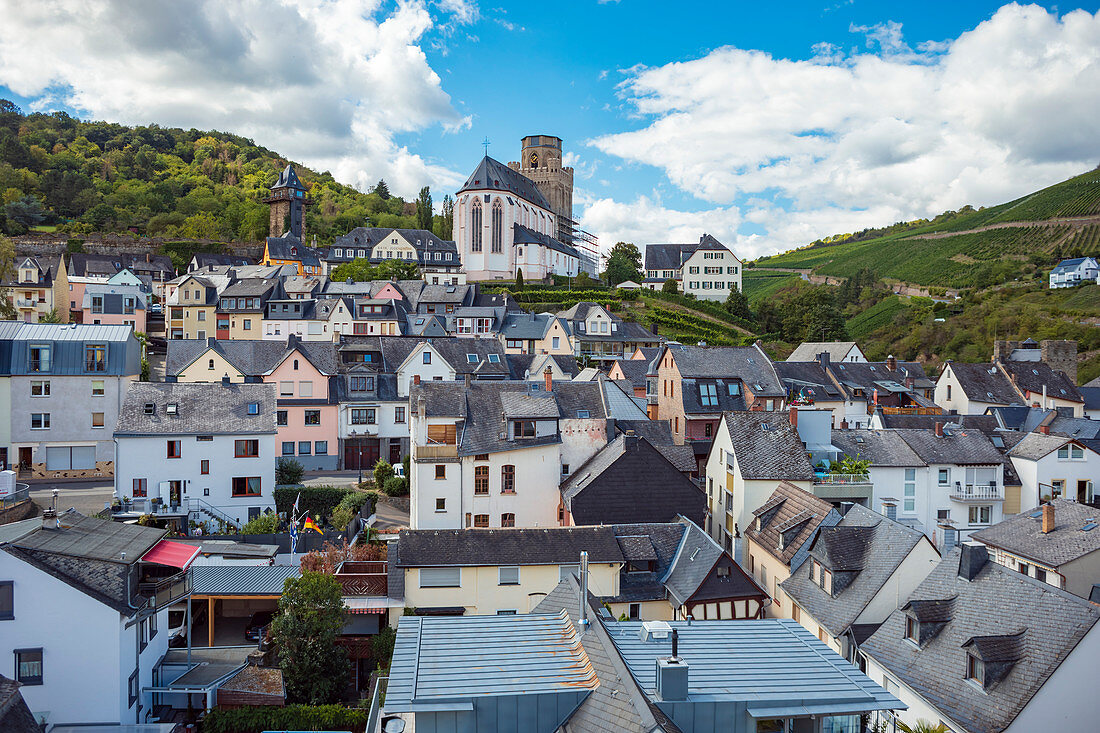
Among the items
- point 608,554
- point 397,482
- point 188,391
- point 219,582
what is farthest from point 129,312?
point 608,554

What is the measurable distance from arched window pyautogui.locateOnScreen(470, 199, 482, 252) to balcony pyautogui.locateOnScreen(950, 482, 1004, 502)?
7843cm

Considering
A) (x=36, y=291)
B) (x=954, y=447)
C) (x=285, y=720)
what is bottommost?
(x=285, y=720)

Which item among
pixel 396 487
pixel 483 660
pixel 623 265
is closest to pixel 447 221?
pixel 623 265

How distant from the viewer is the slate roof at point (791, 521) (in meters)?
25.4

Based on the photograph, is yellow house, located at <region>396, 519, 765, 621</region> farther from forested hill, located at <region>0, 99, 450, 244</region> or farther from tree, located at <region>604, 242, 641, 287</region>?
forested hill, located at <region>0, 99, 450, 244</region>

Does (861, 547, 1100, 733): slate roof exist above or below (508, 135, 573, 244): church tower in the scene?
below

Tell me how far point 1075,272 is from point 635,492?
88209mm

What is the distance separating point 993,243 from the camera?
11550 cm

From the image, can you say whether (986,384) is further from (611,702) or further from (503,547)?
(611,702)

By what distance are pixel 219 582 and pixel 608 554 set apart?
533 inches

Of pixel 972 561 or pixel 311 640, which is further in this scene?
pixel 311 640

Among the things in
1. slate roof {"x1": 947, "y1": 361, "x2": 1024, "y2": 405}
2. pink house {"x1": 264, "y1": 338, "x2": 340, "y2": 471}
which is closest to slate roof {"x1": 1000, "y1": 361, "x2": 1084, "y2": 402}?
slate roof {"x1": 947, "y1": 361, "x2": 1024, "y2": 405}

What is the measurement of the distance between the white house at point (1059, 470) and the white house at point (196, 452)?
3870 cm

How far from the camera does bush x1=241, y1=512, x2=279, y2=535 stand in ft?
109
